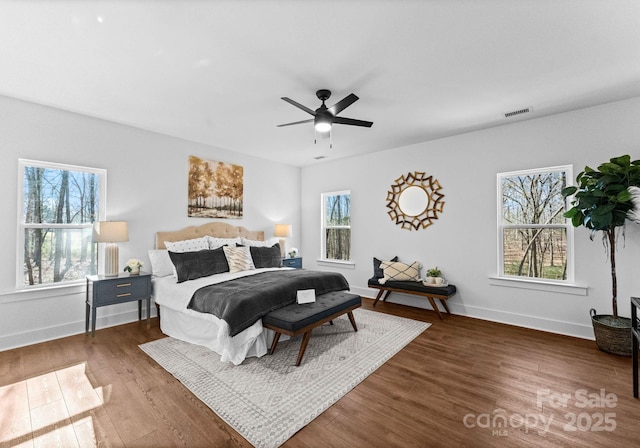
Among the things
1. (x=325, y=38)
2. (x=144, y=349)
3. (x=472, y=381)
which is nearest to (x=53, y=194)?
(x=144, y=349)

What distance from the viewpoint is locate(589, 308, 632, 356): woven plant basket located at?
2848 millimetres

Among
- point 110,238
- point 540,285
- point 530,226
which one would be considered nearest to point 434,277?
point 540,285

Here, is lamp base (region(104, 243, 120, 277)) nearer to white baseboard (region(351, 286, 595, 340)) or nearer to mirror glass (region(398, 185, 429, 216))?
white baseboard (region(351, 286, 595, 340))

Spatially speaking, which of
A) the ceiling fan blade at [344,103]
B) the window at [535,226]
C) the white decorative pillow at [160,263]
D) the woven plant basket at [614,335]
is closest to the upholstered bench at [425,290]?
the window at [535,226]

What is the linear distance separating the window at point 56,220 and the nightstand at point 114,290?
0.37 metres

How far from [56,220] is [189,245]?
5.05 feet

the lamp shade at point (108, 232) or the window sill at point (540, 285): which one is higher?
the lamp shade at point (108, 232)

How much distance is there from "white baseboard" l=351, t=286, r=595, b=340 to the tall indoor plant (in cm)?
37

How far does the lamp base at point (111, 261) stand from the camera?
3537 millimetres

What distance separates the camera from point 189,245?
422cm

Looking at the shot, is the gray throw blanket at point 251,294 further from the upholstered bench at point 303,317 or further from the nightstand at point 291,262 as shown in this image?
the nightstand at point 291,262

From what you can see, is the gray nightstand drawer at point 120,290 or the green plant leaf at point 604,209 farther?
the gray nightstand drawer at point 120,290

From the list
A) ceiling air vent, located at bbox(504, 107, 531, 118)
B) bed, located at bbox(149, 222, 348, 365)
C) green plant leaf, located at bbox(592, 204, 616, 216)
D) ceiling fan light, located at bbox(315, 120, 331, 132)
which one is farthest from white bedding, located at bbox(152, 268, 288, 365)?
ceiling air vent, located at bbox(504, 107, 531, 118)

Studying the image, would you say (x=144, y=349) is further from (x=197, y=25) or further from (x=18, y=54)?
(x=197, y=25)
